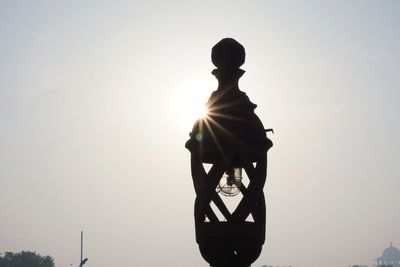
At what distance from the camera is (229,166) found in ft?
46.9

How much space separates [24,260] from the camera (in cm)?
17388

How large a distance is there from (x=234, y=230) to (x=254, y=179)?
115 centimetres

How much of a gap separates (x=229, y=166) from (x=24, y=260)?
167 meters

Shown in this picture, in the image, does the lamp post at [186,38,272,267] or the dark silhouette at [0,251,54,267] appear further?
the dark silhouette at [0,251,54,267]

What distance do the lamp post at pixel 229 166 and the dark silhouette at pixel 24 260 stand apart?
16064 centimetres

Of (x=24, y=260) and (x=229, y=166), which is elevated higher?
(x=24, y=260)

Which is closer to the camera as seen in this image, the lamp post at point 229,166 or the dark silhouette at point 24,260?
the lamp post at point 229,166

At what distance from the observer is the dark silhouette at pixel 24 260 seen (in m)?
170

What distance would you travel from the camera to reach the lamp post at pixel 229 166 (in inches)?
545

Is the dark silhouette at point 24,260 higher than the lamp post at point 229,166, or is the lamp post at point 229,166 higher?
the dark silhouette at point 24,260

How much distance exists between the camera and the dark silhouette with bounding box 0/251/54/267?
170 m

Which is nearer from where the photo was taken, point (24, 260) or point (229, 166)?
point (229, 166)

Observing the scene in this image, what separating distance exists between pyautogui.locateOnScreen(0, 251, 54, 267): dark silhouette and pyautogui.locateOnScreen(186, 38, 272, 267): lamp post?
160638 millimetres

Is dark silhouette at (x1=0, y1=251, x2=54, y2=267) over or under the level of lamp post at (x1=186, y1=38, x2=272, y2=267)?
over
